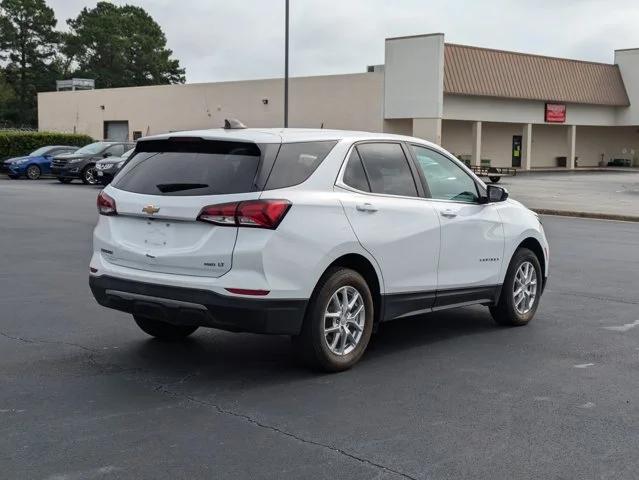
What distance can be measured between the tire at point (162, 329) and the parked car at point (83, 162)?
81.8 feet

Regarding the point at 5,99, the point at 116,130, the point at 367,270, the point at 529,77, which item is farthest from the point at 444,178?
the point at 5,99

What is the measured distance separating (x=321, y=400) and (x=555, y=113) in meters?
49.7

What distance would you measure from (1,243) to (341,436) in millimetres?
10292

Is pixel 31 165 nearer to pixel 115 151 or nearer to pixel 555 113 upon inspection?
pixel 115 151

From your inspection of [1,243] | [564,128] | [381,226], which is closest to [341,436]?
[381,226]

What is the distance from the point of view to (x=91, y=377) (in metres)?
6.04

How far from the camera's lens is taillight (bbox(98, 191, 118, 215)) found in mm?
6355

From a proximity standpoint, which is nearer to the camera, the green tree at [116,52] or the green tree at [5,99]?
the green tree at [5,99]

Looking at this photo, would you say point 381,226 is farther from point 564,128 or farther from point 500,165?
point 564,128

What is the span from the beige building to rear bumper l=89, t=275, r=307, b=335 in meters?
38.6

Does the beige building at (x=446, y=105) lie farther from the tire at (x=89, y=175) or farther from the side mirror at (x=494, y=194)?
the side mirror at (x=494, y=194)

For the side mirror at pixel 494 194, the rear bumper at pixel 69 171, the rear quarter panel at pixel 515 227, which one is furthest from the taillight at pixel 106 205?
the rear bumper at pixel 69 171

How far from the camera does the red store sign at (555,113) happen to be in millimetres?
51719

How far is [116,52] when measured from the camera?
342ft
